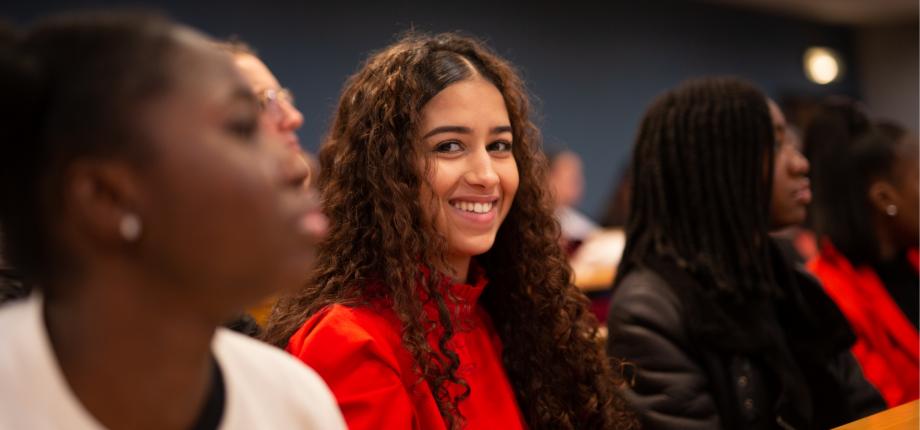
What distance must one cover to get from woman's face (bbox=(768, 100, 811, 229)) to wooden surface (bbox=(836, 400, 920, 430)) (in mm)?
853

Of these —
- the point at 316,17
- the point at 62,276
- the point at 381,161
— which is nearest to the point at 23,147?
the point at 62,276

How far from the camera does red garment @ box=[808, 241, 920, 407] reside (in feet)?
7.58

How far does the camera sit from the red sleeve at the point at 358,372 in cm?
132

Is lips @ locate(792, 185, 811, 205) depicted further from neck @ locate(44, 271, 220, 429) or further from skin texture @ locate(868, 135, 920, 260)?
neck @ locate(44, 271, 220, 429)

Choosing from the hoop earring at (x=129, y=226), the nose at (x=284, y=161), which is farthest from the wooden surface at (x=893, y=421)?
the hoop earring at (x=129, y=226)

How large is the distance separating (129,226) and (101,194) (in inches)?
1.4

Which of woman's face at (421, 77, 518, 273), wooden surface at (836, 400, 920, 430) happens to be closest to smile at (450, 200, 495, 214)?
woman's face at (421, 77, 518, 273)

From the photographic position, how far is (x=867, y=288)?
8.01ft

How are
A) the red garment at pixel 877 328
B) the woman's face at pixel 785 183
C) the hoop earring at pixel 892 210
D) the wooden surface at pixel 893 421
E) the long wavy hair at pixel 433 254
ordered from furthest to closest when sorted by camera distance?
the hoop earring at pixel 892 210 → the red garment at pixel 877 328 → the woman's face at pixel 785 183 → the long wavy hair at pixel 433 254 → the wooden surface at pixel 893 421

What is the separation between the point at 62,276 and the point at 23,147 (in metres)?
0.11

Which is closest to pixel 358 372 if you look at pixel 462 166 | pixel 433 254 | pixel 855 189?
pixel 433 254

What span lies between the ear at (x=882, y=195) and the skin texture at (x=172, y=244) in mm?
2180

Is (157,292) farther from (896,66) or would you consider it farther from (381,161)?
(896,66)

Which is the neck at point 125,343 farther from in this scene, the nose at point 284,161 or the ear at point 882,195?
the ear at point 882,195
